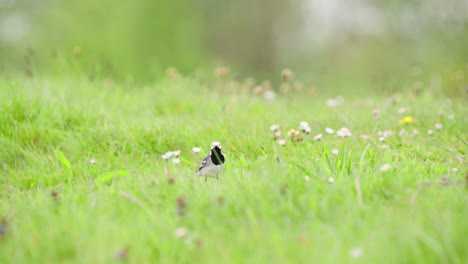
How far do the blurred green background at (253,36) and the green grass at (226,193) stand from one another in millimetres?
10676

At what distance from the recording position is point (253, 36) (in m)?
20.7

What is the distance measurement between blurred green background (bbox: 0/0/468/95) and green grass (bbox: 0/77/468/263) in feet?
35.0

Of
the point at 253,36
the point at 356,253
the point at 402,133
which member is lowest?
the point at 402,133

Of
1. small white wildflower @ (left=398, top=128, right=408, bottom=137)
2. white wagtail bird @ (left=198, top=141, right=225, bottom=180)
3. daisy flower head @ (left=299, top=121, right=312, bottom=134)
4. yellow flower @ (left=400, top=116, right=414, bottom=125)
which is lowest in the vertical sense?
small white wildflower @ (left=398, top=128, right=408, bottom=137)

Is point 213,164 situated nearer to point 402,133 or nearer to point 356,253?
point 356,253

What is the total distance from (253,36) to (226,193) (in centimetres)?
1841

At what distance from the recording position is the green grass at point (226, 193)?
227 cm

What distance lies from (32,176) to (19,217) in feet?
4.78

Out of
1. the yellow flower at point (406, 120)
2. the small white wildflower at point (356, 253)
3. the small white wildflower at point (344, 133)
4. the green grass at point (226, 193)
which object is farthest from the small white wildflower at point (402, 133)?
the small white wildflower at point (356, 253)

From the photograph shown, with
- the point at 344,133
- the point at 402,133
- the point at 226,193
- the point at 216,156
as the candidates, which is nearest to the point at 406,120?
the point at 402,133

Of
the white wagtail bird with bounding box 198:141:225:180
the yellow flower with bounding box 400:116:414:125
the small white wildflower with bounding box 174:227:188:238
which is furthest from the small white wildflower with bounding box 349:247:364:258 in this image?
the yellow flower with bounding box 400:116:414:125

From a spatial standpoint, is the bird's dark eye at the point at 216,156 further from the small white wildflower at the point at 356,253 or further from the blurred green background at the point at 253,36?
the blurred green background at the point at 253,36

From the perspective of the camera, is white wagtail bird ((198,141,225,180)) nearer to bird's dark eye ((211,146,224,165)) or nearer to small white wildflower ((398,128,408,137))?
bird's dark eye ((211,146,224,165))

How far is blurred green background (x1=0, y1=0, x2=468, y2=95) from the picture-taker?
1522 centimetres
